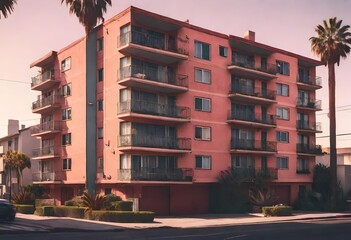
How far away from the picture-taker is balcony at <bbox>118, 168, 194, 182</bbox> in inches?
1662

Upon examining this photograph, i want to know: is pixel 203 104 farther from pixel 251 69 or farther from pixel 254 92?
pixel 254 92

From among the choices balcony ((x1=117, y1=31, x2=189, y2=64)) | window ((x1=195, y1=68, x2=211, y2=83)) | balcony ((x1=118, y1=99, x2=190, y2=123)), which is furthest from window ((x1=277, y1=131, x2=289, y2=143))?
balcony ((x1=117, y1=31, x2=189, y2=64))

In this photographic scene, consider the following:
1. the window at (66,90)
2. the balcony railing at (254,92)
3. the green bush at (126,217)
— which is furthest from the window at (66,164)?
the balcony railing at (254,92)

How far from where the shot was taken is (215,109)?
5006 centimetres

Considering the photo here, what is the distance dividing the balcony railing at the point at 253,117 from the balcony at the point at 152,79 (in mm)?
7732

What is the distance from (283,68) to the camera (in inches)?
2307

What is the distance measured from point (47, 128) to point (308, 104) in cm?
3224

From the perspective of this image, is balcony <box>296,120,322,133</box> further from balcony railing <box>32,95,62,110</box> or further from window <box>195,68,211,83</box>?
balcony railing <box>32,95,62,110</box>

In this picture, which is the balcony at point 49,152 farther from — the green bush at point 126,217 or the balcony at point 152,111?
the green bush at point 126,217

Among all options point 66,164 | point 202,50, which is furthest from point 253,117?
point 66,164

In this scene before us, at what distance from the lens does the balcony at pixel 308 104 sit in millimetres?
60375

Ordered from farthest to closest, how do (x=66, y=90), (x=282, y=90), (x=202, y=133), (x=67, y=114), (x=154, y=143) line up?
(x=282, y=90), (x=66, y=90), (x=67, y=114), (x=202, y=133), (x=154, y=143)

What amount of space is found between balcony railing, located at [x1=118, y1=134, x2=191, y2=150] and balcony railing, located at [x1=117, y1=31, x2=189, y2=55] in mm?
8325

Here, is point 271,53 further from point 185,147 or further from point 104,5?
point 104,5
